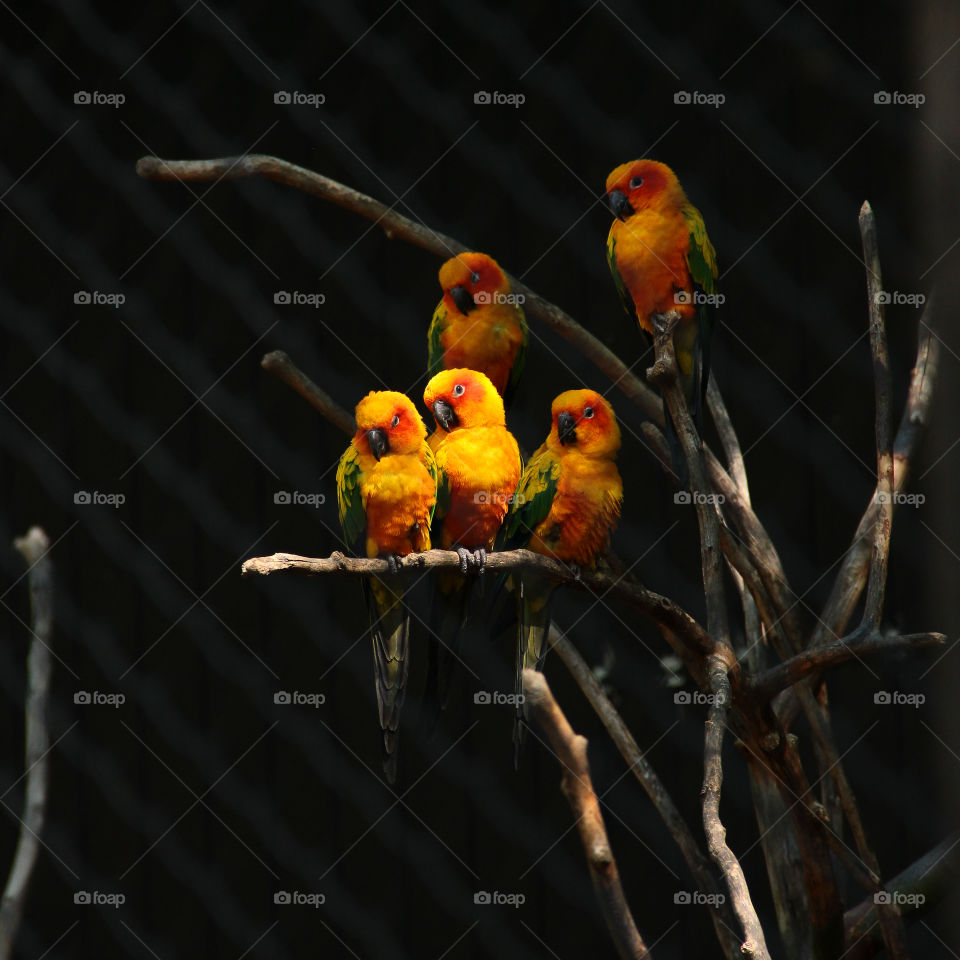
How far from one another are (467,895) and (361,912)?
8.0 inches

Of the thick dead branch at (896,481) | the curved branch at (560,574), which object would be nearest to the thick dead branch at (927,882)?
the thick dead branch at (896,481)

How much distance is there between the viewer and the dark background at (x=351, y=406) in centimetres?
212

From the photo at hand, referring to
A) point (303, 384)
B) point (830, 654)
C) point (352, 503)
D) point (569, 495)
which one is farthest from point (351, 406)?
point (830, 654)

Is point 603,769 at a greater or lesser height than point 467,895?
greater

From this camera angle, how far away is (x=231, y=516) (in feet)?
7.39

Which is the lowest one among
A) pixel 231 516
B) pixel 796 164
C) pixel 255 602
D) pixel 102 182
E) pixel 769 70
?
pixel 255 602

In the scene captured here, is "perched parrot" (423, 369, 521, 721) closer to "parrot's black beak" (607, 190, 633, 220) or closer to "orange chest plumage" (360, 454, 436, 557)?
"orange chest plumage" (360, 454, 436, 557)

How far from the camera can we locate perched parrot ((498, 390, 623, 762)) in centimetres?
167

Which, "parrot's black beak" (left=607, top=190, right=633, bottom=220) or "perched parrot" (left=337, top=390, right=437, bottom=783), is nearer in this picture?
"perched parrot" (left=337, top=390, right=437, bottom=783)

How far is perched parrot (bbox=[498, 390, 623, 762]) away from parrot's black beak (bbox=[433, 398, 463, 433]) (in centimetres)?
14

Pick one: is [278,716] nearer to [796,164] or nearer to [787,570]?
[787,570]

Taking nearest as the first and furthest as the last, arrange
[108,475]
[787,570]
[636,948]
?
1. [636,948]
2. [787,570]
3. [108,475]

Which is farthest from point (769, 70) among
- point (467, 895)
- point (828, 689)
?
point (467, 895)

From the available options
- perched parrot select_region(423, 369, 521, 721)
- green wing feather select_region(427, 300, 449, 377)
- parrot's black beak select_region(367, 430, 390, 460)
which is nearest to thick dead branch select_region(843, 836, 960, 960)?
perched parrot select_region(423, 369, 521, 721)
